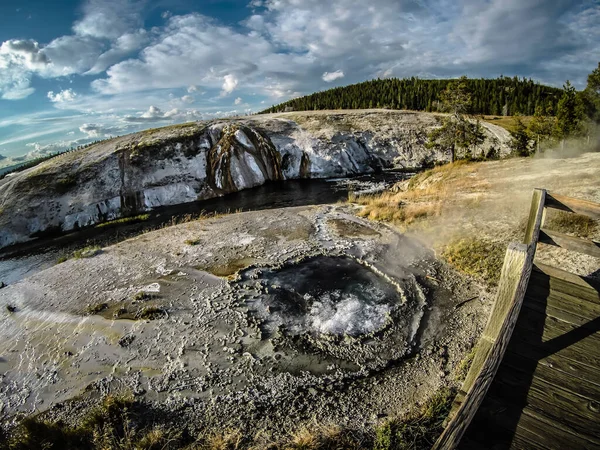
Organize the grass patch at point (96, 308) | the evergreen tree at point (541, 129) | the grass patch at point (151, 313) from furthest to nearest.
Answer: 1. the evergreen tree at point (541, 129)
2. the grass patch at point (96, 308)
3. the grass patch at point (151, 313)

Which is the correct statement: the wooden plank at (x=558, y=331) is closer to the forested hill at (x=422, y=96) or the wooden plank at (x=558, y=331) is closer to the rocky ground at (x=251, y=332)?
the rocky ground at (x=251, y=332)

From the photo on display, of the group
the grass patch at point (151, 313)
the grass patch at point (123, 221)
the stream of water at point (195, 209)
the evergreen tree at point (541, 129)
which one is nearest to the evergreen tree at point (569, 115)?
the evergreen tree at point (541, 129)

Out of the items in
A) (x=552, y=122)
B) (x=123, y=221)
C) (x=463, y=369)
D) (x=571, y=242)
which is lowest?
(x=463, y=369)

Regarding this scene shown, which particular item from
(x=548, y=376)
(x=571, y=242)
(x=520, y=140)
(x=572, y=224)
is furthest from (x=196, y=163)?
(x=520, y=140)

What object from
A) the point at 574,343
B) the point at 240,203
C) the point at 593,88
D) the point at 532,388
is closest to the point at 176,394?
the point at 532,388

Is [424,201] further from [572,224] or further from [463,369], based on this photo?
[463,369]

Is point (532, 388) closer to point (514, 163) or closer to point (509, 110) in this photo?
point (514, 163)
